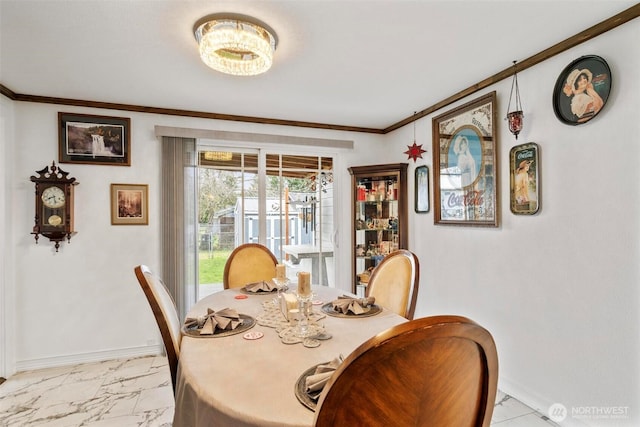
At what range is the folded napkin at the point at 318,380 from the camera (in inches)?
35.8

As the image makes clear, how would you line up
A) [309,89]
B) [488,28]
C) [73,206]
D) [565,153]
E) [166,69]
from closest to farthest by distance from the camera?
[488,28], [565,153], [166,69], [309,89], [73,206]

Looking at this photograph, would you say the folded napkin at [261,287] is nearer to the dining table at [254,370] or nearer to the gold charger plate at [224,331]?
the dining table at [254,370]

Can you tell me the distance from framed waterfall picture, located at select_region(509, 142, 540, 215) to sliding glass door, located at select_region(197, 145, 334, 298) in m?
1.99

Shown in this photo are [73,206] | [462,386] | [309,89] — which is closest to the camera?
[462,386]

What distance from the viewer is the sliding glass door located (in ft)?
Answer: 11.1

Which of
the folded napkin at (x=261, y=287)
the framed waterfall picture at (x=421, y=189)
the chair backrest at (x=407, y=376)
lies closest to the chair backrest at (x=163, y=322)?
the folded napkin at (x=261, y=287)

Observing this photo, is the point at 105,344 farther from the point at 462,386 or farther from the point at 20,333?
the point at 462,386

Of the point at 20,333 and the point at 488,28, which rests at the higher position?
the point at 488,28

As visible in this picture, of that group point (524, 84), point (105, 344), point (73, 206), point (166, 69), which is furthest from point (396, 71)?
point (105, 344)

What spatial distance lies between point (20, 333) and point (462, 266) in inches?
150

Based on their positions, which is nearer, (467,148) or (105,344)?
(467,148)

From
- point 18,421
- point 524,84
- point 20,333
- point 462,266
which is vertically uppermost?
point 524,84

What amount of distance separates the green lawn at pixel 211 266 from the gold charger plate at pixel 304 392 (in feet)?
8.35

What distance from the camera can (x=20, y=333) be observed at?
8.94 ft
